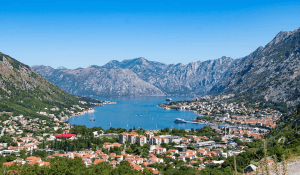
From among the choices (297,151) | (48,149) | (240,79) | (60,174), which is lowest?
(48,149)

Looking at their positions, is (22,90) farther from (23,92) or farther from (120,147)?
(120,147)

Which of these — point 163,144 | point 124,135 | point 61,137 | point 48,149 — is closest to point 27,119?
point 61,137

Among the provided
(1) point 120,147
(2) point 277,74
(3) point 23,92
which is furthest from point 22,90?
(2) point 277,74

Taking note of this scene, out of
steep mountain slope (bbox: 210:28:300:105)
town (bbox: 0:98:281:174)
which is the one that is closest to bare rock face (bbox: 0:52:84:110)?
town (bbox: 0:98:281:174)

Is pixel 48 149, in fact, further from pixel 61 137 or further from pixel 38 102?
pixel 38 102

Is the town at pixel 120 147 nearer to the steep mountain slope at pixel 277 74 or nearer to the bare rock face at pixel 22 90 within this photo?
the bare rock face at pixel 22 90

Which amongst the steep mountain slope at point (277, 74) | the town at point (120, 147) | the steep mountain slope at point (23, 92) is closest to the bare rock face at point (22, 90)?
the steep mountain slope at point (23, 92)

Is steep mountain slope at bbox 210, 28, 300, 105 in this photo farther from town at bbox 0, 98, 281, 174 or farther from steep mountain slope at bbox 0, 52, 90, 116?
steep mountain slope at bbox 0, 52, 90, 116
